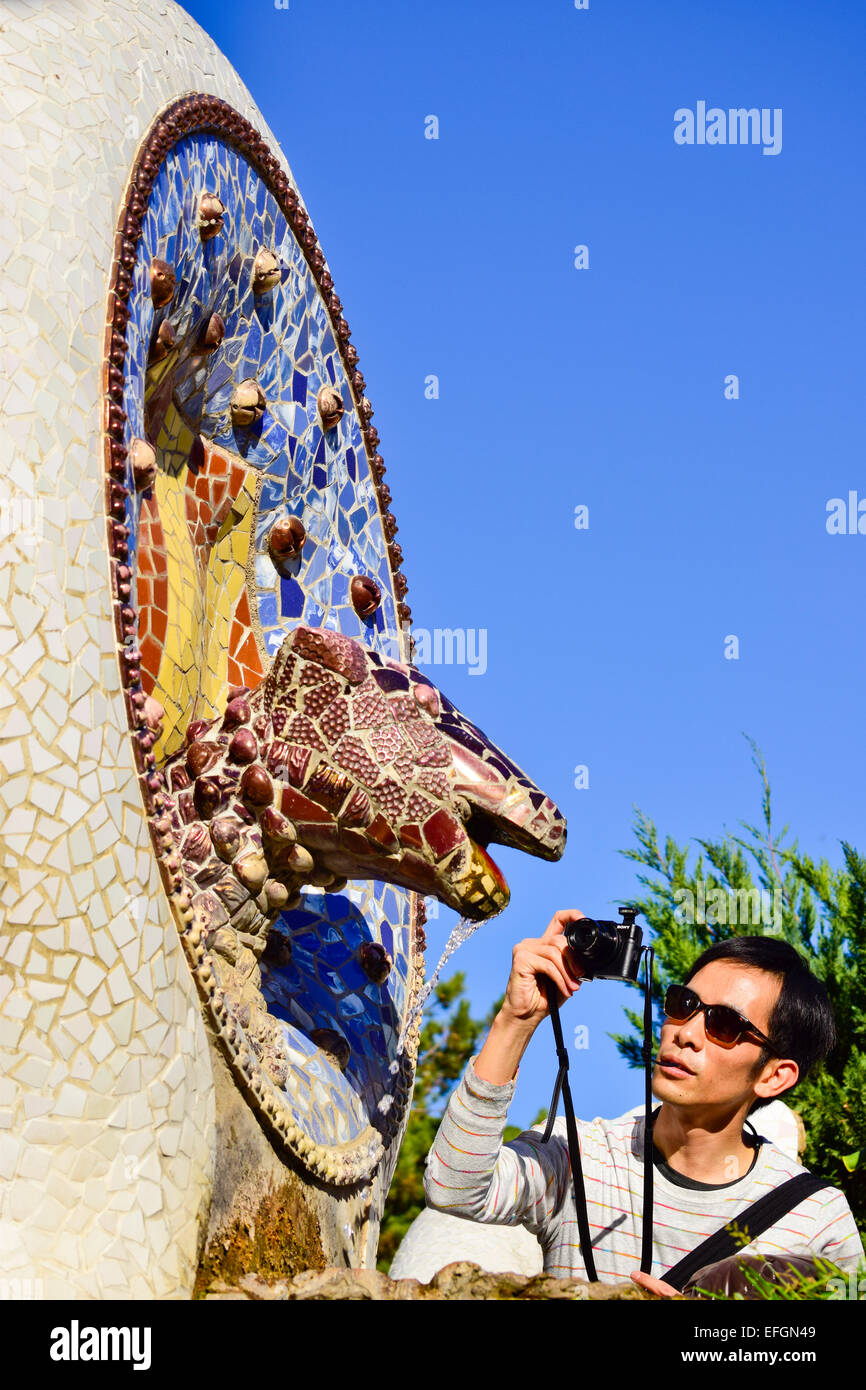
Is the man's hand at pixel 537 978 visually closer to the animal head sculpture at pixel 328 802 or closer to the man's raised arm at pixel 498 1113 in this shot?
the man's raised arm at pixel 498 1113

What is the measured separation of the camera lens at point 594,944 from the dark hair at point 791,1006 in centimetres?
39

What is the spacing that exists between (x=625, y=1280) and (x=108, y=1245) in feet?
3.69

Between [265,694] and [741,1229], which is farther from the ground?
[265,694]

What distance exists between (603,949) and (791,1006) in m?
0.55

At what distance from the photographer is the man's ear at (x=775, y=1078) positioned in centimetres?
391

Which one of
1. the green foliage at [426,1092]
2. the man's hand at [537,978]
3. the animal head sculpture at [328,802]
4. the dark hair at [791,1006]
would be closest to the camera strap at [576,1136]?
the man's hand at [537,978]

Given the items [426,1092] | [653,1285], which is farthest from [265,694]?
[426,1092]

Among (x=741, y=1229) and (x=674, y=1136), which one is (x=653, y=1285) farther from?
(x=674, y=1136)

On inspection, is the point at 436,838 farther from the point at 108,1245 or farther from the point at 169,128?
the point at 169,128

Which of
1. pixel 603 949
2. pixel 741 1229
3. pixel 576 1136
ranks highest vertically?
pixel 603 949

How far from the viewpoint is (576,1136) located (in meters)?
3.69
